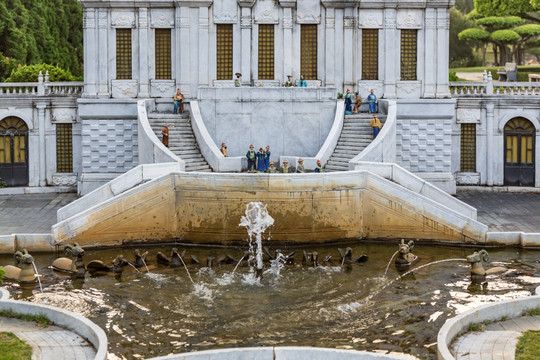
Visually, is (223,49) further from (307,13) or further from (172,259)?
(172,259)

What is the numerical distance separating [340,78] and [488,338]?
27.0 m

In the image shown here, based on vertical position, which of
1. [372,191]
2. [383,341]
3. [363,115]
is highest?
[363,115]

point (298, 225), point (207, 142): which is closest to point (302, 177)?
point (298, 225)

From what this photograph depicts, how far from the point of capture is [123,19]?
174ft

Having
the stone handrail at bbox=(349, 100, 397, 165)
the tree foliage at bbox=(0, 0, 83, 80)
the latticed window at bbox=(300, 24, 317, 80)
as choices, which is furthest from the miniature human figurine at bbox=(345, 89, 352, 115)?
the tree foliage at bbox=(0, 0, 83, 80)

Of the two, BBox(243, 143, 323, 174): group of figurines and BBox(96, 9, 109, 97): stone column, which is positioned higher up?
BBox(96, 9, 109, 97): stone column

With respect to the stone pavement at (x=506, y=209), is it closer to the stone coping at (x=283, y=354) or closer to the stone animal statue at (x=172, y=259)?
the stone animal statue at (x=172, y=259)

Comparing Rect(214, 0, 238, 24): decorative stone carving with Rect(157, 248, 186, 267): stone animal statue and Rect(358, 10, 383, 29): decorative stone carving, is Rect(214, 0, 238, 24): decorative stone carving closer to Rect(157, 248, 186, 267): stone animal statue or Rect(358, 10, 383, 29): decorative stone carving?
Rect(358, 10, 383, 29): decorative stone carving

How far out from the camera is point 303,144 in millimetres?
50750

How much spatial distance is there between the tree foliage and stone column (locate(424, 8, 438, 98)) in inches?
1060

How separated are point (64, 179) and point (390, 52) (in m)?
18.3

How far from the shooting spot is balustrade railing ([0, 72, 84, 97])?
174ft

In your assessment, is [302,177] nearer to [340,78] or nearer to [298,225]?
[298,225]

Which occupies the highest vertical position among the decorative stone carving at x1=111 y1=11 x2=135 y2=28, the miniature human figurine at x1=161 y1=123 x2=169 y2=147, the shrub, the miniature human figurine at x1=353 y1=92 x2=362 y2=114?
the decorative stone carving at x1=111 y1=11 x2=135 y2=28
